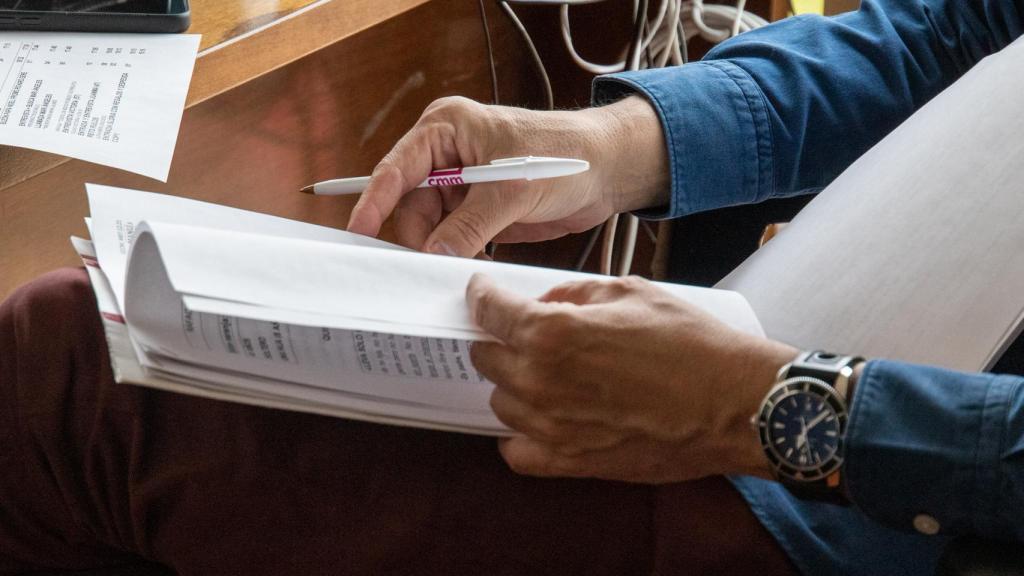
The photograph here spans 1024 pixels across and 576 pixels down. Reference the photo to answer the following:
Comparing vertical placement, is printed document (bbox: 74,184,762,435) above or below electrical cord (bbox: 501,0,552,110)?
above

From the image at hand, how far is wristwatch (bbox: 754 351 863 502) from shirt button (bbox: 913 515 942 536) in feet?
0.15

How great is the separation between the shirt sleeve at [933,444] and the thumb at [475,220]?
301 millimetres

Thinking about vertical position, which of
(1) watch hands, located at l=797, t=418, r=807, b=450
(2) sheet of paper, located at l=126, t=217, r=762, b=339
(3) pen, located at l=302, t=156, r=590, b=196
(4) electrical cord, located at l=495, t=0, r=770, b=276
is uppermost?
(2) sheet of paper, located at l=126, t=217, r=762, b=339

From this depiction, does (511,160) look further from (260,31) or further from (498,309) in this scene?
(260,31)

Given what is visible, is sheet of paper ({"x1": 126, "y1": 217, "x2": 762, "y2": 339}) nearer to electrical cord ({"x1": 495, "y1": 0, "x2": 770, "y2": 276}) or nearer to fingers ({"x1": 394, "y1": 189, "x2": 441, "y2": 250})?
fingers ({"x1": 394, "y1": 189, "x2": 441, "y2": 250})

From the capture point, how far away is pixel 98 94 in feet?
2.64

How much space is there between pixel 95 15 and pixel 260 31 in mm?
147

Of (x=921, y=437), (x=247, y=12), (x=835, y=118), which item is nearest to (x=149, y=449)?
(x=921, y=437)

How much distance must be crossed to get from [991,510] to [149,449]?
1.50ft

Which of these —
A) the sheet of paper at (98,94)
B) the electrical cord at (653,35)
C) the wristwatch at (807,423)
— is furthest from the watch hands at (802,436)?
the electrical cord at (653,35)

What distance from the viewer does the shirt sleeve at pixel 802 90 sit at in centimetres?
86

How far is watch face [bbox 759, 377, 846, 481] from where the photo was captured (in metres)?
0.55

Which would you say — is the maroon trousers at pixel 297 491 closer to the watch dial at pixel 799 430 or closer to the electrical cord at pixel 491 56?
the watch dial at pixel 799 430

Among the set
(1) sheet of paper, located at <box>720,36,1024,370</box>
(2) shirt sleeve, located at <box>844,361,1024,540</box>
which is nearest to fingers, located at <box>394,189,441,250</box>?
(1) sheet of paper, located at <box>720,36,1024,370</box>
